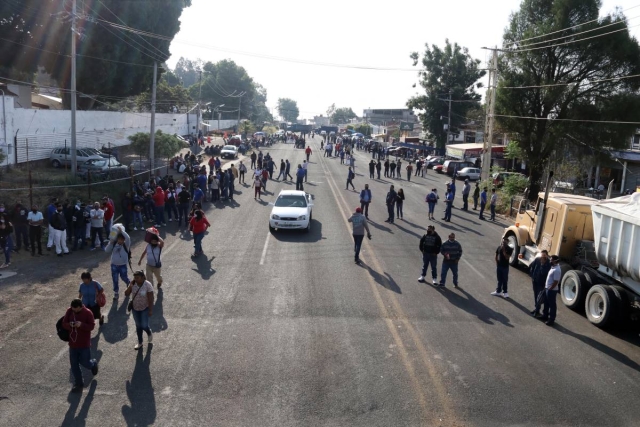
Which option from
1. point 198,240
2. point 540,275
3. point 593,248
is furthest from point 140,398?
point 593,248

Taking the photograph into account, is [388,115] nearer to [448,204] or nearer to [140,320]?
[448,204]

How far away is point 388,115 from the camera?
162 metres

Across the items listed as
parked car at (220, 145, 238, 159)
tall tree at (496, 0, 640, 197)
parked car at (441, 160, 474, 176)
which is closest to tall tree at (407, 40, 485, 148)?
parked car at (441, 160, 474, 176)

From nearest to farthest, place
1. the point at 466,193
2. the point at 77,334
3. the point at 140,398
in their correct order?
the point at 140,398 → the point at 77,334 → the point at 466,193

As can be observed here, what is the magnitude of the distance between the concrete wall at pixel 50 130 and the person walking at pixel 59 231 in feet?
39.1

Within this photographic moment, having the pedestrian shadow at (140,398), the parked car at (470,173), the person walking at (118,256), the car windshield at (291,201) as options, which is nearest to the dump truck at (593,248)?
the car windshield at (291,201)

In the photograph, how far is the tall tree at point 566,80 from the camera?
27922 millimetres

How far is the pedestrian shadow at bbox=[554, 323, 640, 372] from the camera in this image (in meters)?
9.38

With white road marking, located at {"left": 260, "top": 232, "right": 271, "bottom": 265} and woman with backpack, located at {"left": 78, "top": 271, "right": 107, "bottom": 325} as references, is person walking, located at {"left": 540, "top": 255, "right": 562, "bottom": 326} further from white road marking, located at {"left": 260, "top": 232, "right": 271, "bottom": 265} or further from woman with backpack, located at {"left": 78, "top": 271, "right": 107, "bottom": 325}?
woman with backpack, located at {"left": 78, "top": 271, "right": 107, "bottom": 325}

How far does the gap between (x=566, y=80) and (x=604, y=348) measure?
2292 centimetres

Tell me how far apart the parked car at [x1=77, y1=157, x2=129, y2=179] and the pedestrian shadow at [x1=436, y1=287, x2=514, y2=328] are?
56.3 feet

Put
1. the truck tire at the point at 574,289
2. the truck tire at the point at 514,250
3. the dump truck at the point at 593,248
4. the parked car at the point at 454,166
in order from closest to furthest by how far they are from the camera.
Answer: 1. the dump truck at the point at 593,248
2. the truck tire at the point at 574,289
3. the truck tire at the point at 514,250
4. the parked car at the point at 454,166

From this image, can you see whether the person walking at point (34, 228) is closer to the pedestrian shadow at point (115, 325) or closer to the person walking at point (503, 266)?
the pedestrian shadow at point (115, 325)

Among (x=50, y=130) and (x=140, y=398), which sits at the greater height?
(x=50, y=130)
